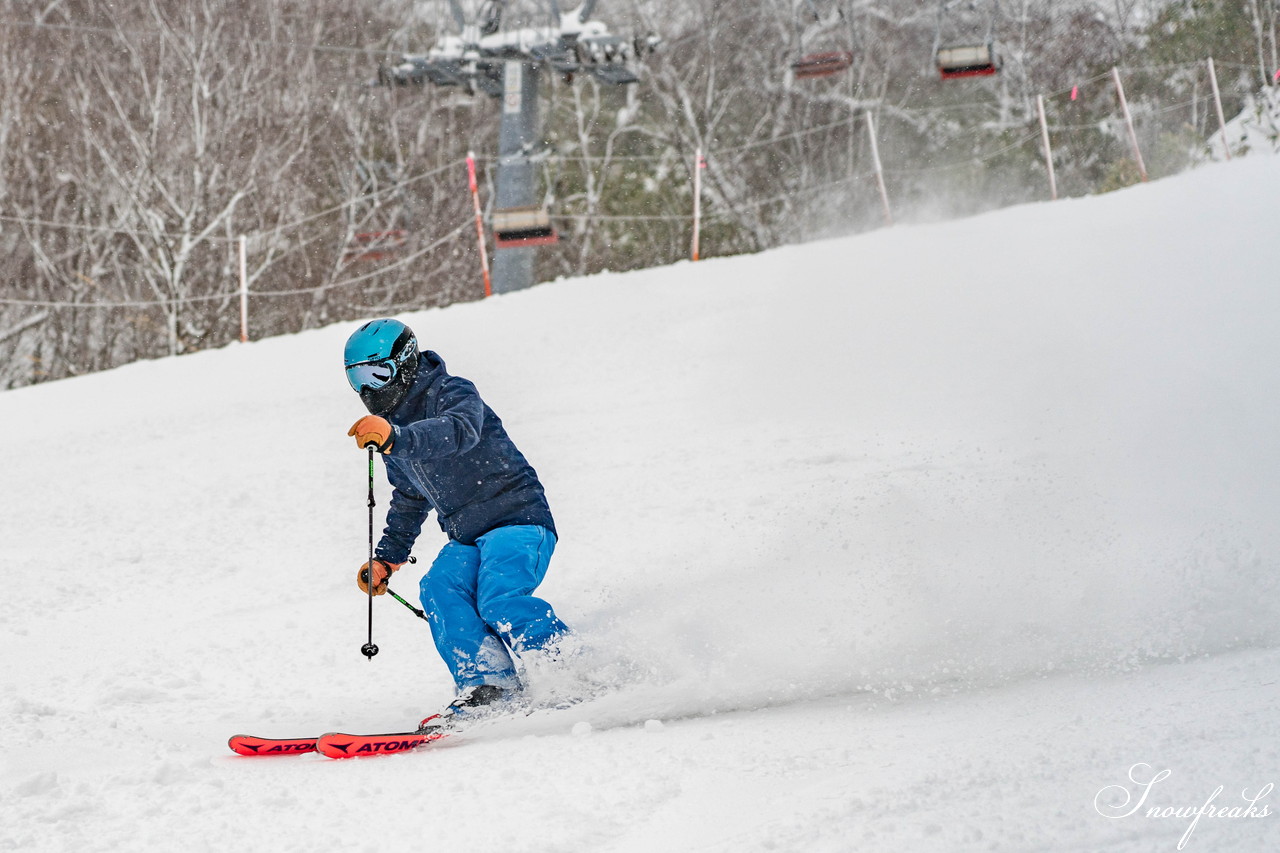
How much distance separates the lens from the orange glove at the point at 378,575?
415 centimetres

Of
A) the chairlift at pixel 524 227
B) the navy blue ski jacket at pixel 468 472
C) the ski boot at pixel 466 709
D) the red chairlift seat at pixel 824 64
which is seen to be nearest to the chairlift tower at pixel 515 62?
the chairlift at pixel 524 227

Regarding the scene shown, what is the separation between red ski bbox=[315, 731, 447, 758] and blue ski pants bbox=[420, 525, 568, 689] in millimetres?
426

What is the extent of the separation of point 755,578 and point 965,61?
14.1 meters

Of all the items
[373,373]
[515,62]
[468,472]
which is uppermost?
[515,62]

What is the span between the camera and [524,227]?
1459 centimetres

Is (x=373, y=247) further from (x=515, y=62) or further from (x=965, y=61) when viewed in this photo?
(x=965, y=61)

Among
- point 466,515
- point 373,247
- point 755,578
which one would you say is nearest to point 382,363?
point 466,515

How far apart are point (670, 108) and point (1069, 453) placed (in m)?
23.8

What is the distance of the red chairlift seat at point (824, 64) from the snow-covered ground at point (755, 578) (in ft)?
21.0

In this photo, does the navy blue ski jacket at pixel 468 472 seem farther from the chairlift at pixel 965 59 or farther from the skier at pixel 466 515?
the chairlift at pixel 965 59

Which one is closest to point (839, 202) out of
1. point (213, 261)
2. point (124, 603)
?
point (213, 261)

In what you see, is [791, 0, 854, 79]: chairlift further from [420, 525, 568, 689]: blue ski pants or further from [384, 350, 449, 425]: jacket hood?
[420, 525, 568, 689]: blue ski pants

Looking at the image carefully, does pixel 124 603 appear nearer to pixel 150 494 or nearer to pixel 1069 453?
pixel 150 494

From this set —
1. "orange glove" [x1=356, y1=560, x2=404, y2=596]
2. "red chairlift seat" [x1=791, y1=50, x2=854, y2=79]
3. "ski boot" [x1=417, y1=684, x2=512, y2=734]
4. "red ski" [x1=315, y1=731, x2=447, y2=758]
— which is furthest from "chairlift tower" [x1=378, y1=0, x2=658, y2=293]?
"red ski" [x1=315, y1=731, x2=447, y2=758]
